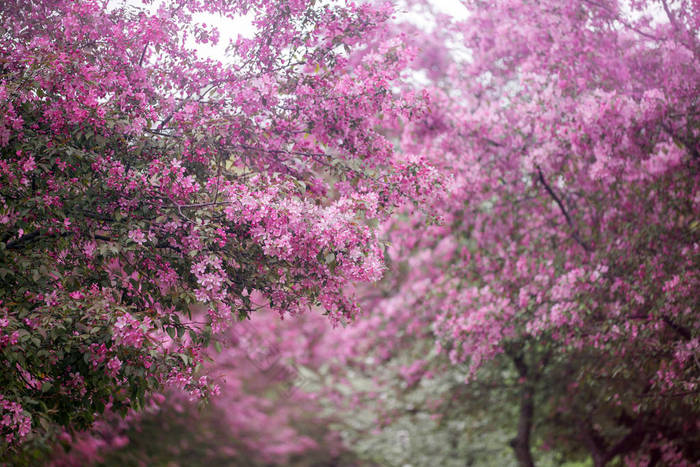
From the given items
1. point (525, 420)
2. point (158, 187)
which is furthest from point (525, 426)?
point (158, 187)

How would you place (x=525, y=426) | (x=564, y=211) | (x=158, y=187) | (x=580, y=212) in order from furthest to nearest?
(x=525, y=426) < (x=580, y=212) < (x=564, y=211) < (x=158, y=187)

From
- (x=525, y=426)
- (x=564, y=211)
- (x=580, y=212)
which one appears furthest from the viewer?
(x=525, y=426)

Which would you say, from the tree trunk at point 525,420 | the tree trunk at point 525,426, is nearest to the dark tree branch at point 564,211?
the tree trunk at point 525,420

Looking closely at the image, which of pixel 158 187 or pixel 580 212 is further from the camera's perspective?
pixel 580 212

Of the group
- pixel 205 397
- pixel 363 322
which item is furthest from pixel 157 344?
pixel 363 322

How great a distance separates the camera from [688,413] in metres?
6.71

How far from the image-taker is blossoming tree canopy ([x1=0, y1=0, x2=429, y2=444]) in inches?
151

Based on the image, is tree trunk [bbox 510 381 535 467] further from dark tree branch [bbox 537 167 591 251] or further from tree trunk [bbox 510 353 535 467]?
dark tree branch [bbox 537 167 591 251]

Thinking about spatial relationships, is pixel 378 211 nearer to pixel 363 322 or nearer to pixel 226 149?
pixel 226 149

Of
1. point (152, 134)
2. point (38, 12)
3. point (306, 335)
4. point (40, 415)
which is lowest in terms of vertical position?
point (40, 415)

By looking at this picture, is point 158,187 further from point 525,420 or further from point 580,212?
point 525,420

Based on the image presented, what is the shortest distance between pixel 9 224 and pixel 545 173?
18.5ft

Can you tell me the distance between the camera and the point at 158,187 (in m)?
4.21

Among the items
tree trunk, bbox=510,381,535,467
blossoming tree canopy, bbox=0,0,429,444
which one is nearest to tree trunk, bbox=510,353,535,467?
tree trunk, bbox=510,381,535,467
